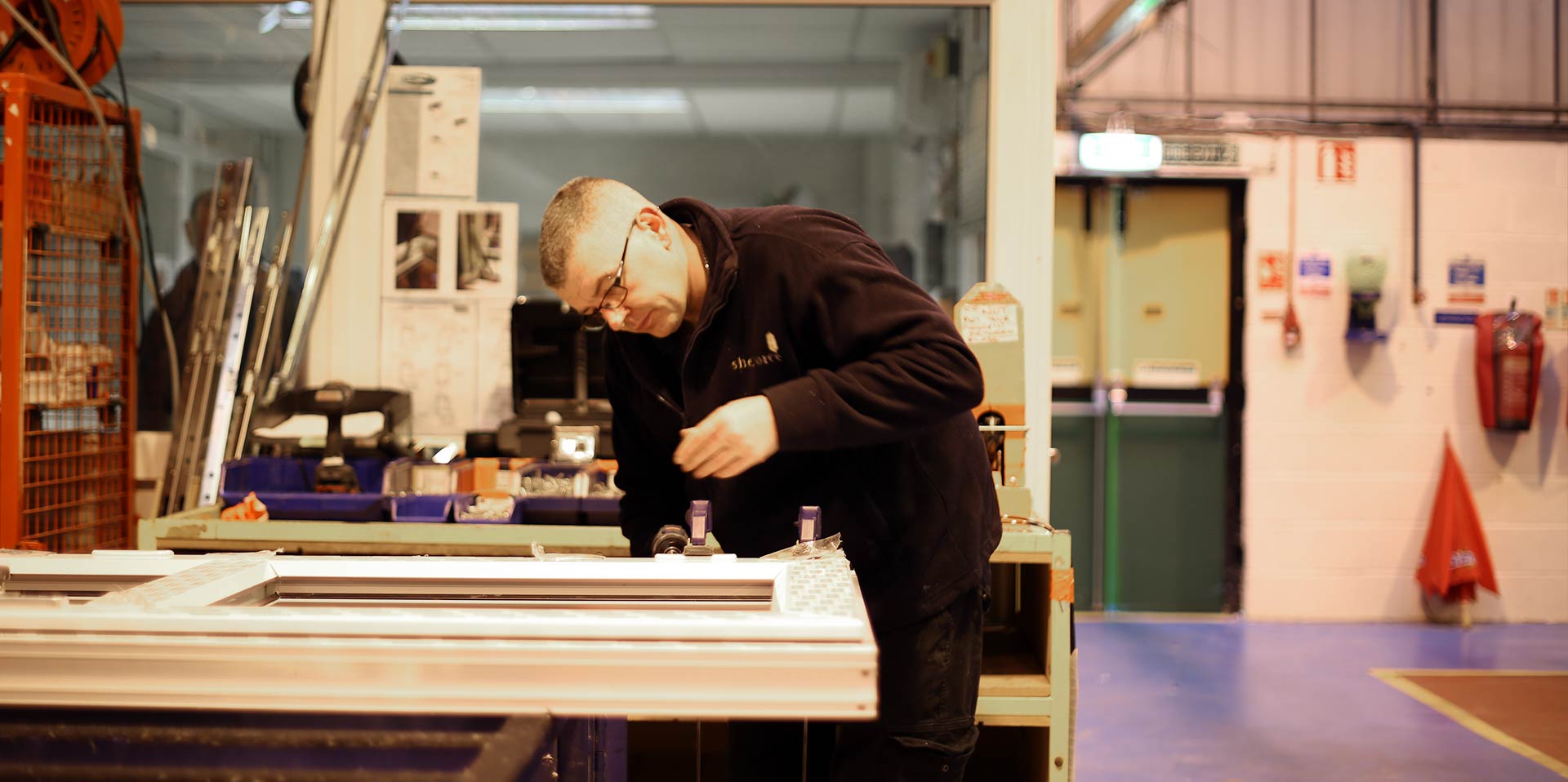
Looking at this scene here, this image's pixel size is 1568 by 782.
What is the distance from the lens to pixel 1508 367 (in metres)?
4.48

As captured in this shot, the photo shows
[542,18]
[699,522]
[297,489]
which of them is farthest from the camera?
[542,18]

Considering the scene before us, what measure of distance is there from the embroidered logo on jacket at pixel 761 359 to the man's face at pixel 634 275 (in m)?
0.11

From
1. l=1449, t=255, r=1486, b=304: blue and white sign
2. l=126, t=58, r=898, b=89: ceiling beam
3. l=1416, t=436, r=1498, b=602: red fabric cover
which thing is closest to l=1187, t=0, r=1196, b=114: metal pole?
l=1449, t=255, r=1486, b=304: blue and white sign

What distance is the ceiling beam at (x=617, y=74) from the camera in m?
3.30

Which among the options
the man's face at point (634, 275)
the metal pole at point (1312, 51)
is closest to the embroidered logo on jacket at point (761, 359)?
the man's face at point (634, 275)

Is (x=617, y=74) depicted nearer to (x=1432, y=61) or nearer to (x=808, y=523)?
(x=808, y=523)

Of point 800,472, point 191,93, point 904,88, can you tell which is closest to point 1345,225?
point 904,88

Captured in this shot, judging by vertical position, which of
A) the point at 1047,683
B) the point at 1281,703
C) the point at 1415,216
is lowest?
the point at 1281,703

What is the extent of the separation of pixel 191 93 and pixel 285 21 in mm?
472

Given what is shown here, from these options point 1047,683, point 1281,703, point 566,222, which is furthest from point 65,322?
point 1281,703

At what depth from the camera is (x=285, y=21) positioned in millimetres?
3164

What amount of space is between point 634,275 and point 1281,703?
3.09 meters

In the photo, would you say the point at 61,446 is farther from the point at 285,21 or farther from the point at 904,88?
the point at 904,88

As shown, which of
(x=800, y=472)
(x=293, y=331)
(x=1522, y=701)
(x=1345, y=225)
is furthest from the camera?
(x=1345, y=225)
